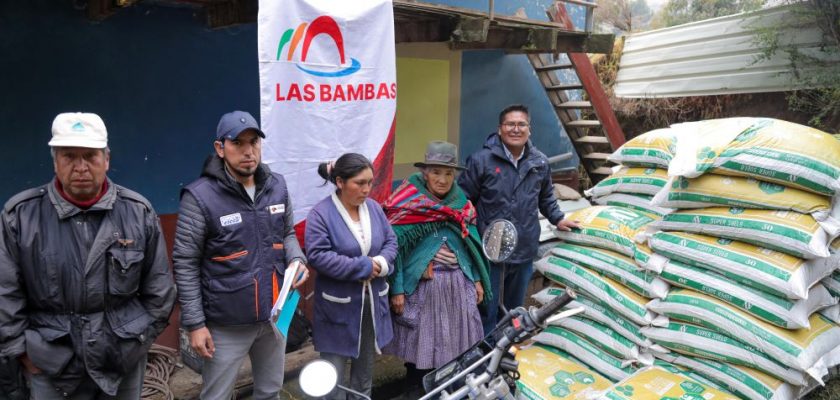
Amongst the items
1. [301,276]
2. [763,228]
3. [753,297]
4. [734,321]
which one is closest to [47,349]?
[301,276]

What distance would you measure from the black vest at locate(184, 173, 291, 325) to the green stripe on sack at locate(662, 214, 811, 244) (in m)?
2.40

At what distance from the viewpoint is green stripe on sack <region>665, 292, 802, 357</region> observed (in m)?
2.98

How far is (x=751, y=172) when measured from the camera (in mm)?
3271

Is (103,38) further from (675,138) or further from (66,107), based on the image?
(675,138)

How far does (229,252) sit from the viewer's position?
9.00 feet

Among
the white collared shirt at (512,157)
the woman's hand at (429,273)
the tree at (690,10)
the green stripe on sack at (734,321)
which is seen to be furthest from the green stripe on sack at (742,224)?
the tree at (690,10)

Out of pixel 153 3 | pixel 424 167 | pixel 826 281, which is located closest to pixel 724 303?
pixel 826 281

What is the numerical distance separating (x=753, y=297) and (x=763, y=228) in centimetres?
38

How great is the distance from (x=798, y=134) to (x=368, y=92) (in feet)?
8.29

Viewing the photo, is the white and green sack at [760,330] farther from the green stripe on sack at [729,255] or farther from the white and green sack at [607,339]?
the green stripe on sack at [729,255]

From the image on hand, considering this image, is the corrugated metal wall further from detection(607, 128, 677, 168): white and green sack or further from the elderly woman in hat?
the elderly woman in hat

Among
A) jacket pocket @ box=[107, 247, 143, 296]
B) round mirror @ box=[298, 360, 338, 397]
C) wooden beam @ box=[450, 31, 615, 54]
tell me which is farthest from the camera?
wooden beam @ box=[450, 31, 615, 54]

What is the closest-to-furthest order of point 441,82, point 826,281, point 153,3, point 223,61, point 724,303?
point 724,303 < point 826,281 < point 153,3 < point 223,61 < point 441,82

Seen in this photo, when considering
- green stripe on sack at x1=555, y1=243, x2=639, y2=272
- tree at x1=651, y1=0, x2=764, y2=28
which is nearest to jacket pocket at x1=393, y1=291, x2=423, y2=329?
green stripe on sack at x1=555, y1=243, x2=639, y2=272
